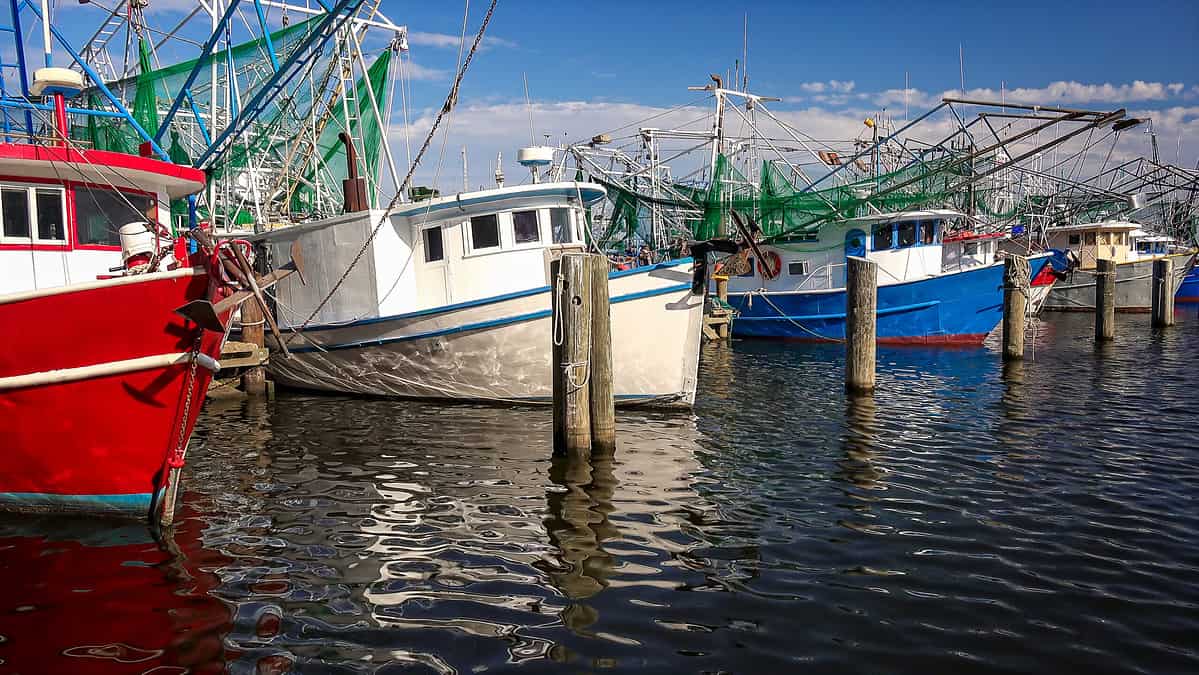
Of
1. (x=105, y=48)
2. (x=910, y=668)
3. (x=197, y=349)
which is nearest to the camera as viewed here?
(x=910, y=668)

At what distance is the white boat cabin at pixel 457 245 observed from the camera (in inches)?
500

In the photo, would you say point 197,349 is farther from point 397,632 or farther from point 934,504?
point 934,504

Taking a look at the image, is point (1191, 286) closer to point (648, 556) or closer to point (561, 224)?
point (561, 224)

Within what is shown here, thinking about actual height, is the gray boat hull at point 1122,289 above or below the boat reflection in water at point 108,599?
above

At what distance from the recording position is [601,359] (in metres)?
8.64

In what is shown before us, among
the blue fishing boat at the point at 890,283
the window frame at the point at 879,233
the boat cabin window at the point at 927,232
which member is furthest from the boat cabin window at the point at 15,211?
the boat cabin window at the point at 927,232

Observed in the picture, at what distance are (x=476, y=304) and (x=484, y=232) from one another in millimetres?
1507

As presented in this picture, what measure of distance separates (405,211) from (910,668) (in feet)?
34.1

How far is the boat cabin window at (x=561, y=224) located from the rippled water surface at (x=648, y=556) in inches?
136

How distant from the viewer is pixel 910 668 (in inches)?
177

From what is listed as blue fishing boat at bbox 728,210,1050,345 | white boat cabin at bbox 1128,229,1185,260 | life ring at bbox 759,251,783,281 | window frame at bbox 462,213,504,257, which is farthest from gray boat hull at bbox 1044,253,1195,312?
window frame at bbox 462,213,504,257

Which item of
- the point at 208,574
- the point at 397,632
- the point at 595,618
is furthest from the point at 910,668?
the point at 208,574

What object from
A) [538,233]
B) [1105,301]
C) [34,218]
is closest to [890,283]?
[1105,301]

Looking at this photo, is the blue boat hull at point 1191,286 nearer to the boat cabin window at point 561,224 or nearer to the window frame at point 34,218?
the boat cabin window at point 561,224
